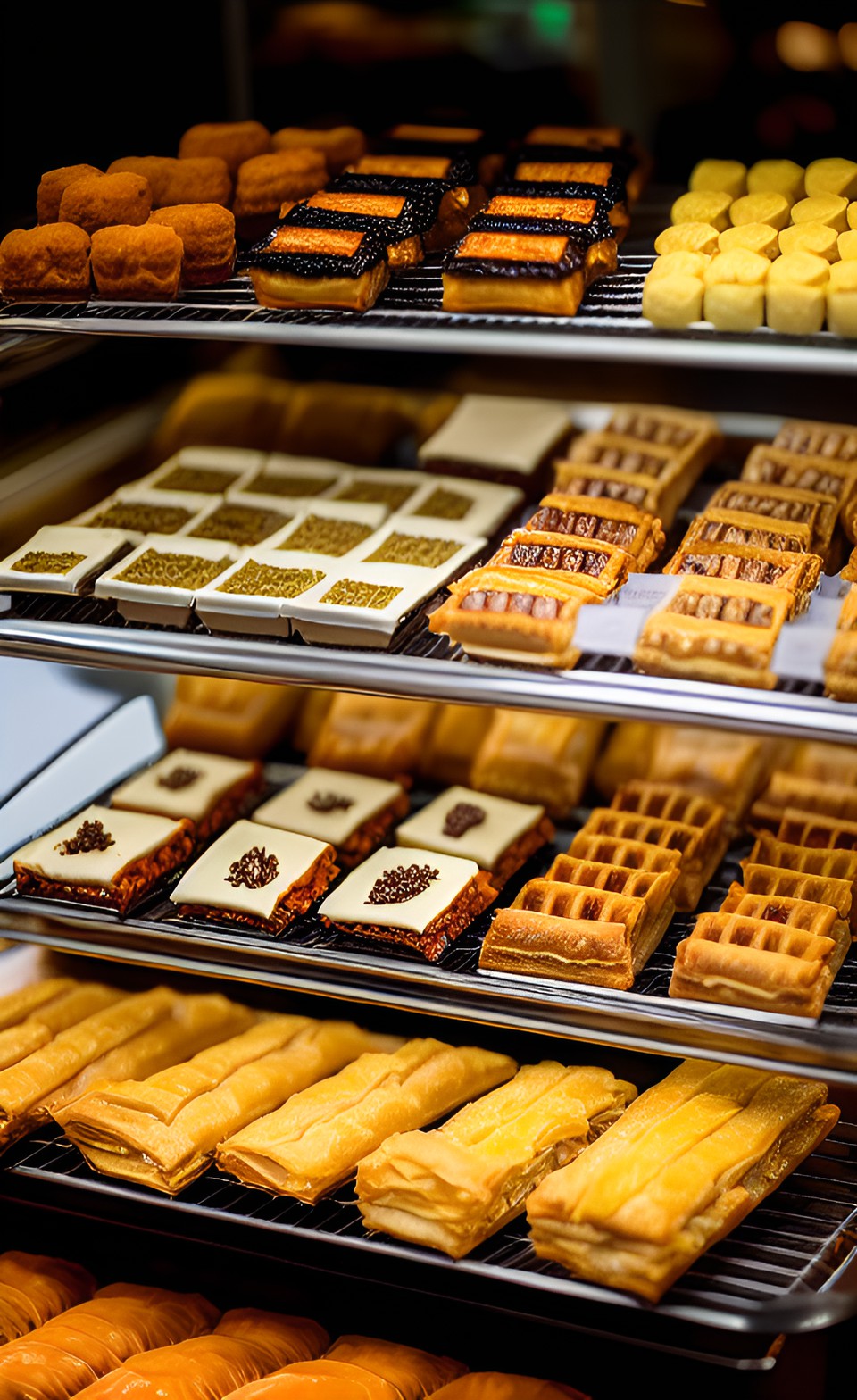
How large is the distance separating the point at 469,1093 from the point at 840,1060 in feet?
2.94

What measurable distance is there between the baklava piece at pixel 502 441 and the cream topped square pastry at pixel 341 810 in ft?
2.61

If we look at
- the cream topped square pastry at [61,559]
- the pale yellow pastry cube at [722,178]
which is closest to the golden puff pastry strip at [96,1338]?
the cream topped square pastry at [61,559]

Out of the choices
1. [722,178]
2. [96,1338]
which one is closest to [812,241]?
[722,178]

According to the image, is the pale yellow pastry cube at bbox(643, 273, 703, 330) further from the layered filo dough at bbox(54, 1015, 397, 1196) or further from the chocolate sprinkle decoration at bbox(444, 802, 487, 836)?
the layered filo dough at bbox(54, 1015, 397, 1196)

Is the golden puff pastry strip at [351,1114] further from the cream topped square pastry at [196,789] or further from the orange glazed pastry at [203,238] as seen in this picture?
the orange glazed pastry at [203,238]

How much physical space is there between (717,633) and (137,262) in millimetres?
1358

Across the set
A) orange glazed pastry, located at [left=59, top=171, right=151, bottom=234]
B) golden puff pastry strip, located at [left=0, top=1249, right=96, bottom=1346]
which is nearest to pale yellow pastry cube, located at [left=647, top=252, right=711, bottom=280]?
orange glazed pastry, located at [left=59, top=171, right=151, bottom=234]

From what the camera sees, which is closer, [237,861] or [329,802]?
[237,861]

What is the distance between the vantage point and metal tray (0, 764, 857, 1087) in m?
3.02

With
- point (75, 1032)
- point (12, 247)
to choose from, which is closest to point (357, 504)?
point (12, 247)

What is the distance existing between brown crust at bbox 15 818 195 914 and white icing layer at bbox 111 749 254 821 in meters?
0.07

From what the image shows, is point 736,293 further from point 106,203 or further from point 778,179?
point 106,203

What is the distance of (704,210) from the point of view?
3154 millimetres

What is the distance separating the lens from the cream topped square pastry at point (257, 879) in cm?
350
